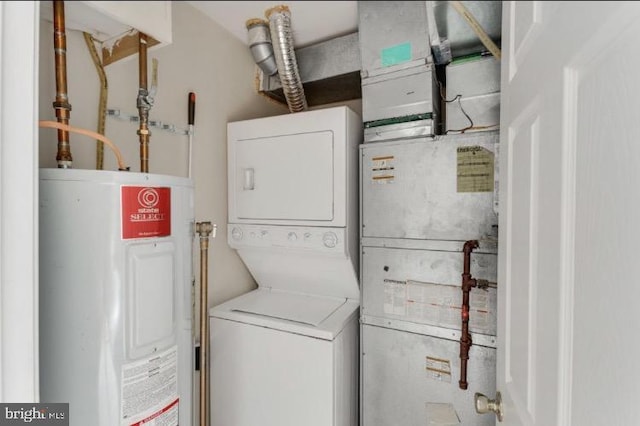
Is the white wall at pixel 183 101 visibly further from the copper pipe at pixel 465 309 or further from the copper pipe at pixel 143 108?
the copper pipe at pixel 465 309

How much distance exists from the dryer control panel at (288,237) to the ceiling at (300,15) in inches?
34.3

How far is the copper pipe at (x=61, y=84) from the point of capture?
63 cm

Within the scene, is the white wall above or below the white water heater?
above

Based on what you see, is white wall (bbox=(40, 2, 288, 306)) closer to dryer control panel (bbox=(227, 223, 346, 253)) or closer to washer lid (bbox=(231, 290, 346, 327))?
dryer control panel (bbox=(227, 223, 346, 253))

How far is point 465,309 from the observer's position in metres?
1.21

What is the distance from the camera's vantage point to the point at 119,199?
73 centimetres

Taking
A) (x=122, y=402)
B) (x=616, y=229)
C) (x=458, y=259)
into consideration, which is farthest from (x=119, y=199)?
(x=458, y=259)

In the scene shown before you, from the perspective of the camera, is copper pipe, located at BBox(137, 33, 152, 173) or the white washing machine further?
the white washing machine

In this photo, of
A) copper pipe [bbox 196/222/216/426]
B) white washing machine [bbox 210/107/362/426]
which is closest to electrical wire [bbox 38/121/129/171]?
copper pipe [bbox 196/222/216/426]

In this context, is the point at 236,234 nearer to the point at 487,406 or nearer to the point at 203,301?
the point at 203,301

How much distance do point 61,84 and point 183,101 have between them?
Answer: 13.8 inches

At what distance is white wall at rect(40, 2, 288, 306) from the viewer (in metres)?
0.72

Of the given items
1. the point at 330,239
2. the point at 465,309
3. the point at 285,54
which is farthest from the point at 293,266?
the point at 285,54

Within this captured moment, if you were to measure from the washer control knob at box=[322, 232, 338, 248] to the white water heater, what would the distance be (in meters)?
0.78
